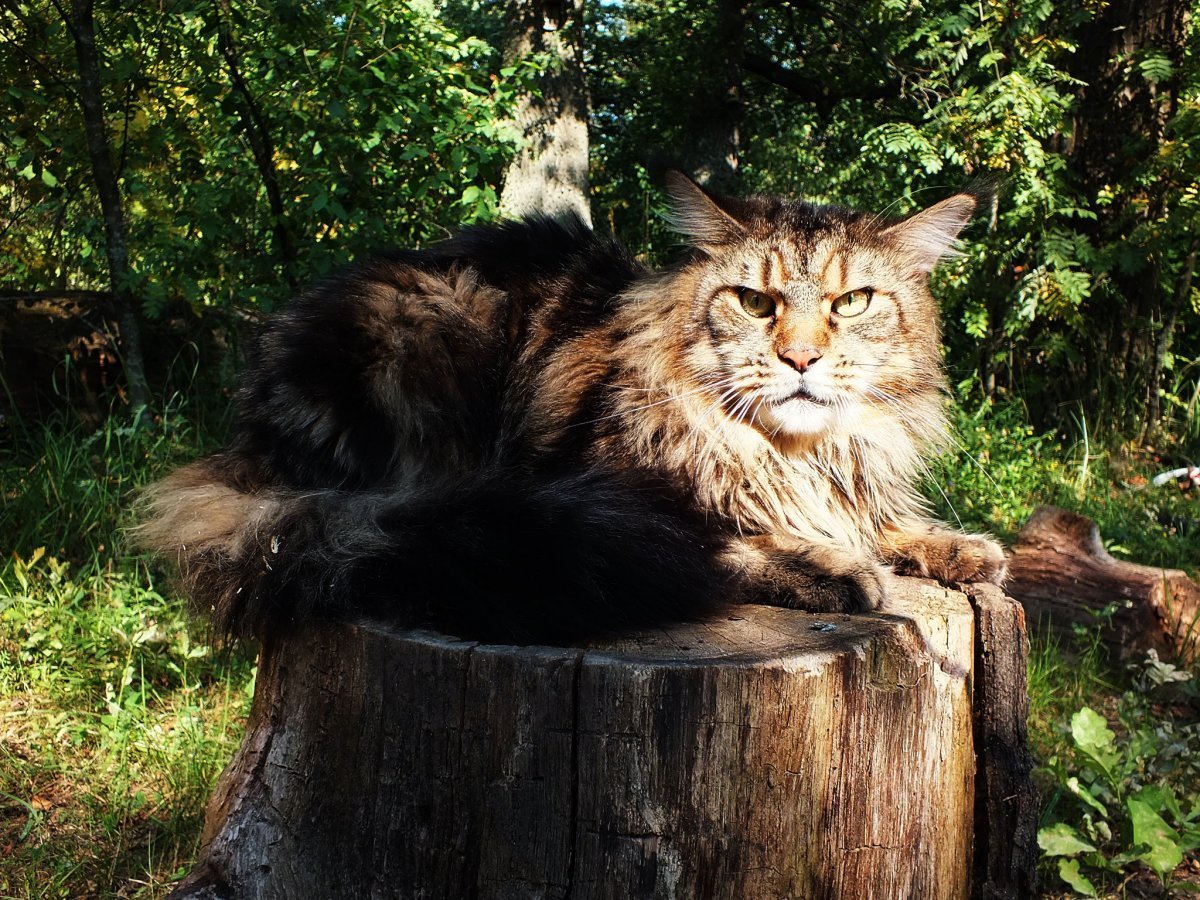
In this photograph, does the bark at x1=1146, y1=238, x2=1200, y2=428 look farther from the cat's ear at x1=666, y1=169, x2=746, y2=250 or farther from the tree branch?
the cat's ear at x1=666, y1=169, x2=746, y2=250

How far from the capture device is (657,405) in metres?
2.43

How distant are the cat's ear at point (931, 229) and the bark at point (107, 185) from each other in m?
2.74

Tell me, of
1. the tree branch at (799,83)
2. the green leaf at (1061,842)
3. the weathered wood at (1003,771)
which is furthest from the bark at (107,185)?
the tree branch at (799,83)

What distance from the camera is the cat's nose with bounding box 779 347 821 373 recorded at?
2193mm

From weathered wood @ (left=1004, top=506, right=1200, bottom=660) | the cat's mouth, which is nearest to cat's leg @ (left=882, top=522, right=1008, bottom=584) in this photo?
the cat's mouth

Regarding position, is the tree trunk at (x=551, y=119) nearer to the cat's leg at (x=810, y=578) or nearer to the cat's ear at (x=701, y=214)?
the cat's ear at (x=701, y=214)

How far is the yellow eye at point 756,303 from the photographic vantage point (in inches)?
91.9

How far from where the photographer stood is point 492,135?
13.7ft

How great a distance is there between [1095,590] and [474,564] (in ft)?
9.31

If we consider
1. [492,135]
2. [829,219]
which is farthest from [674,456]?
[492,135]

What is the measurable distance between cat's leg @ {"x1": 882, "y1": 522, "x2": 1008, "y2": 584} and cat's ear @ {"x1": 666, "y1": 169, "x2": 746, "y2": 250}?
835mm

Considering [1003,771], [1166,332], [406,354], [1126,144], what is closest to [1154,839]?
[1003,771]

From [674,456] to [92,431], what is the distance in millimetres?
2890

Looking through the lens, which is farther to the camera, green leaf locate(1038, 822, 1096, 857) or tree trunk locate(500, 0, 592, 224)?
tree trunk locate(500, 0, 592, 224)
